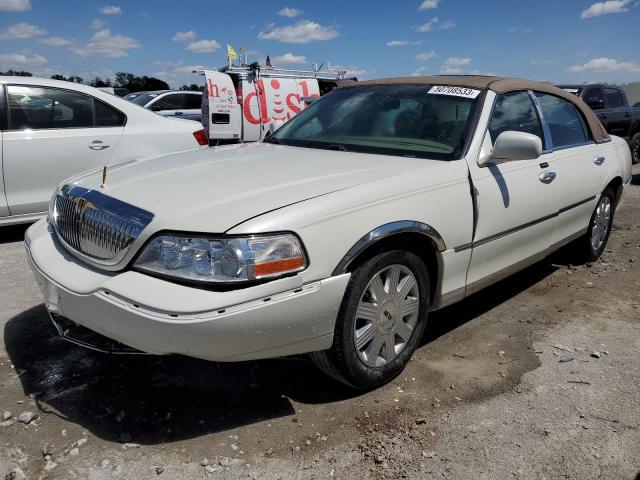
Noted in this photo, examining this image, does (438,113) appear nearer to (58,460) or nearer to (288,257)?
(288,257)

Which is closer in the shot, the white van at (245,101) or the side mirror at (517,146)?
the side mirror at (517,146)

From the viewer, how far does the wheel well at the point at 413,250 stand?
2.58 metres

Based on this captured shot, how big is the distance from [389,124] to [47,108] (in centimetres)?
369

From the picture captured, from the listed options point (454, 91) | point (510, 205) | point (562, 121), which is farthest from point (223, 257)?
point (562, 121)

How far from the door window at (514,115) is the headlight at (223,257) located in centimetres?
179

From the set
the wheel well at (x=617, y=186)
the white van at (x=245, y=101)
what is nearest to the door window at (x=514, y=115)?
the wheel well at (x=617, y=186)

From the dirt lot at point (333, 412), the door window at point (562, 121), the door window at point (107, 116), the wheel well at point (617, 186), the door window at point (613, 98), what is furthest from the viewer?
the door window at point (613, 98)

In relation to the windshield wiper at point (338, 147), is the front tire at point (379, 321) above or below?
below

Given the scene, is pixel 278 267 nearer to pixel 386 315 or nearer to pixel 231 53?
pixel 386 315

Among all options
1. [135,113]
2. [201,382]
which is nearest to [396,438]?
[201,382]

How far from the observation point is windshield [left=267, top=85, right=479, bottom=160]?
332 cm

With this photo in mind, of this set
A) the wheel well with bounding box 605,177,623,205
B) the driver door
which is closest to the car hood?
the driver door

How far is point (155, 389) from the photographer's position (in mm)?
2842

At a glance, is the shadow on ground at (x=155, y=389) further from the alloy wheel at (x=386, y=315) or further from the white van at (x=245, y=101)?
the white van at (x=245, y=101)
